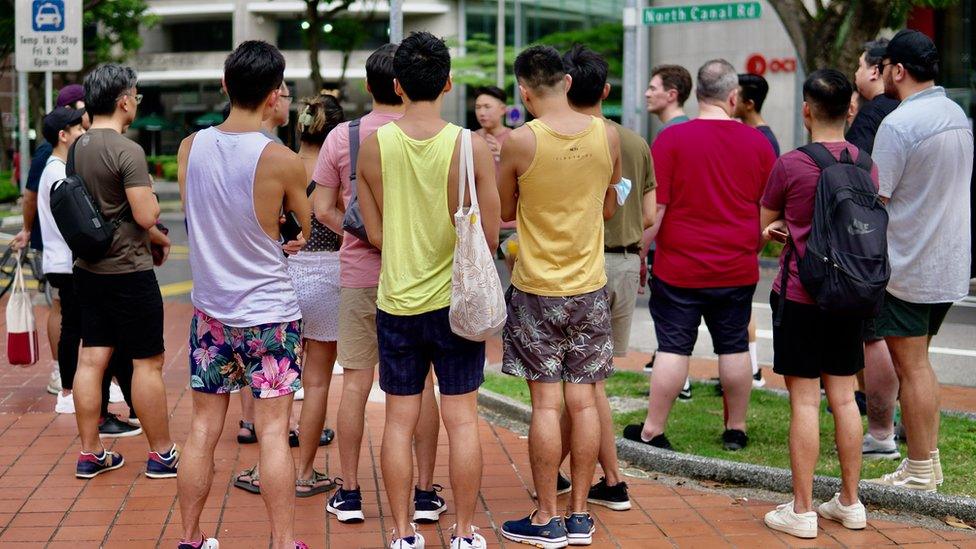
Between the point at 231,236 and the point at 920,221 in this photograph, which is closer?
the point at 231,236

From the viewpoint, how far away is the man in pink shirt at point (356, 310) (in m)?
4.89

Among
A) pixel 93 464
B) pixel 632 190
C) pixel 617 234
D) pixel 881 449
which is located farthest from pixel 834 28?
pixel 93 464

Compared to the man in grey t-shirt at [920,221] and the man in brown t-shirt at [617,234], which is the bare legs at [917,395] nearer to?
the man in grey t-shirt at [920,221]

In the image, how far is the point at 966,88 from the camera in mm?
19797

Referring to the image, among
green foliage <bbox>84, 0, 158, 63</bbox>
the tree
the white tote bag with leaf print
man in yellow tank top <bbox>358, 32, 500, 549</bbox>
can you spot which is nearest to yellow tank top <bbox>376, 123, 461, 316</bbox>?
man in yellow tank top <bbox>358, 32, 500, 549</bbox>

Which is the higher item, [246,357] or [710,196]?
[710,196]

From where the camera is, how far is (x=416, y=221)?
436 centimetres

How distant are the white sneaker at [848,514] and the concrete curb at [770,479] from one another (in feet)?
0.76

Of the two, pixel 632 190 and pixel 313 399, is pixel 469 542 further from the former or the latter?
pixel 632 190

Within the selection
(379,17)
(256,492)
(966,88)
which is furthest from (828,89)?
(379,17)

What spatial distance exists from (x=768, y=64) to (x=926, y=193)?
25.9 metres

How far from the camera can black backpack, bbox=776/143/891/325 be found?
182 inches

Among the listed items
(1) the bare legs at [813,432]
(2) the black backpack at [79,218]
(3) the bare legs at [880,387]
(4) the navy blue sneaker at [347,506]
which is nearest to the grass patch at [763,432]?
(3) the bare legs at [880,387]

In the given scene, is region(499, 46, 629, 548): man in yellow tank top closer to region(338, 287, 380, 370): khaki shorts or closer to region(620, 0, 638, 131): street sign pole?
region(338, 287, 380, 370): khaki shorts
